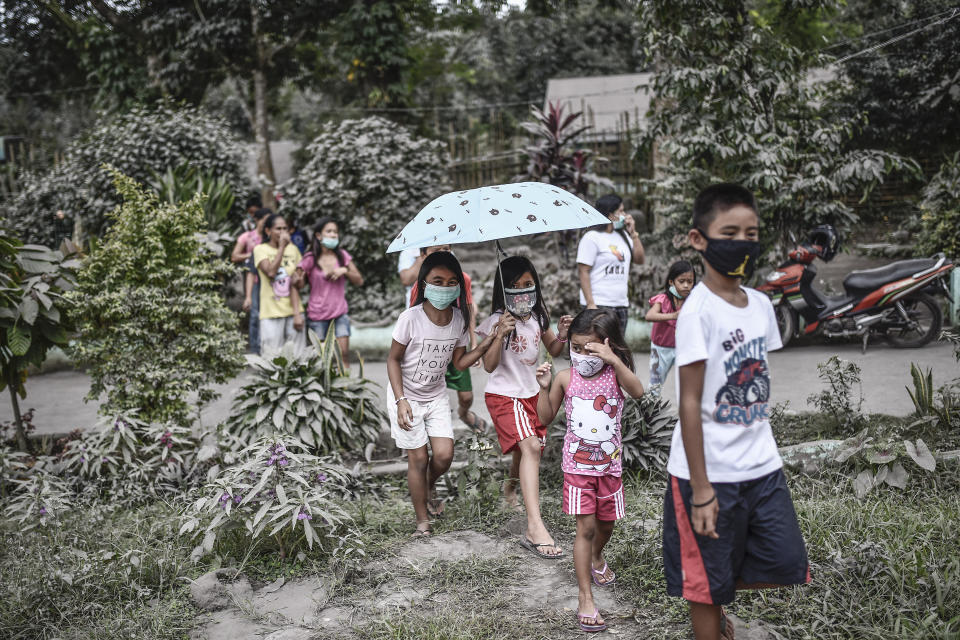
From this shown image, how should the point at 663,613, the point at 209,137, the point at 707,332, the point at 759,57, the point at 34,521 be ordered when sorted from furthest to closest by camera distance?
the point at 209,137 < the point at 759,57 < the point at 34,521 < the point at 663,613 < the point at 707,332

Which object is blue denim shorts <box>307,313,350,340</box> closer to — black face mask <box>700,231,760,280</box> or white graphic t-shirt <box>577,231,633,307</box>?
white graphic t-shirt <box>577,231,633,307</box>

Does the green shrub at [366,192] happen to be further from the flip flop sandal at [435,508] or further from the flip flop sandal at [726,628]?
the flip flop sandal at [726,628]

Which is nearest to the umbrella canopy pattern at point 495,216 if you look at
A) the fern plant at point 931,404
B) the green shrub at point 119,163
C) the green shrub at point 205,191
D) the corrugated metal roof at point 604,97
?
the fern plant at point 931,404

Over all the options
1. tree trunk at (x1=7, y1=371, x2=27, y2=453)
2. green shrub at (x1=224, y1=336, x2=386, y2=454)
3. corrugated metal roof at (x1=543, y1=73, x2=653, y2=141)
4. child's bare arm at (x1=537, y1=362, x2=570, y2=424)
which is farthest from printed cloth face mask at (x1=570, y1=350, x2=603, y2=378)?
corrugated metal roof at (x1=543, y1=73, x2=653, y2=141)

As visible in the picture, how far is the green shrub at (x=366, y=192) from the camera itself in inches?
461

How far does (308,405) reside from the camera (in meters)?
5.66

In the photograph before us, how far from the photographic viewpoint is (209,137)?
40.3 feet

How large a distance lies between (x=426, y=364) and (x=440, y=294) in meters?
0.44

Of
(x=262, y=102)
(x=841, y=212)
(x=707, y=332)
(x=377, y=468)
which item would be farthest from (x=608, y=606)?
(x=262, y=102)

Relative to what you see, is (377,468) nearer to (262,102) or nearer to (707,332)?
(707,332)

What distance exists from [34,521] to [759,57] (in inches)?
323

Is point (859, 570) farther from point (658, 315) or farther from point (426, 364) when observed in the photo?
point (658, 315)

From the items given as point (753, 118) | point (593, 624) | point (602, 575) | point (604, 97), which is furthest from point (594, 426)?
point (604, 97)

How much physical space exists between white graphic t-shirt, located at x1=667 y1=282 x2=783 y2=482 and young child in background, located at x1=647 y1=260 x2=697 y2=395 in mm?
2797
